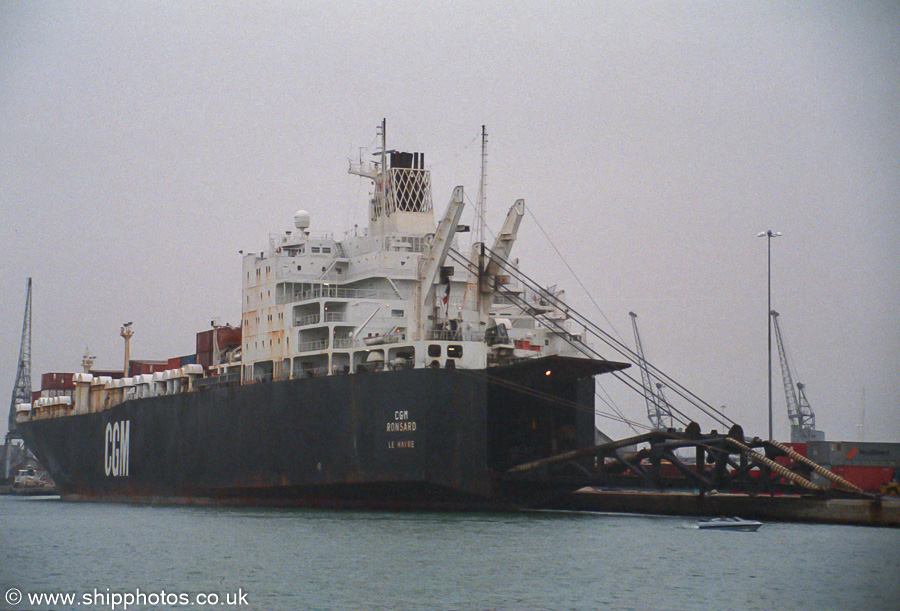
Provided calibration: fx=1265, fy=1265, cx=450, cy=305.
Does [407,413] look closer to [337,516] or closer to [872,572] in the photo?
[337,516]

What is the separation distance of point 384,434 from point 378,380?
5.74 ft

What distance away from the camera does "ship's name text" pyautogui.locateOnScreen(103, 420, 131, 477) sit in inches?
2212

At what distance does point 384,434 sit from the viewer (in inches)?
1593

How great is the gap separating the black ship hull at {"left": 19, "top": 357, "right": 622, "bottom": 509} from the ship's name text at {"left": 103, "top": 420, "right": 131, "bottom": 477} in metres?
5.80

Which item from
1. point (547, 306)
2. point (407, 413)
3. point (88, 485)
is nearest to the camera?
point (407, 413)

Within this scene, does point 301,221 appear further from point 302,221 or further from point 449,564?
point 449,564

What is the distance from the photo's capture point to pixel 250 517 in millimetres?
41594

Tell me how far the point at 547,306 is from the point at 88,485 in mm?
25706

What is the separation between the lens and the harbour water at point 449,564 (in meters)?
25.9

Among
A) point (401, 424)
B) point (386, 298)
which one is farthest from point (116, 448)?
point (401, 424)

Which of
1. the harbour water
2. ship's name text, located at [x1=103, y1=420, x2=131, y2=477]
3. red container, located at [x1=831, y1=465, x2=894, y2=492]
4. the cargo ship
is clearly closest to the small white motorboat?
the harbour water

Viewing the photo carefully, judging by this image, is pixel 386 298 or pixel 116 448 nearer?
pixel 386 298

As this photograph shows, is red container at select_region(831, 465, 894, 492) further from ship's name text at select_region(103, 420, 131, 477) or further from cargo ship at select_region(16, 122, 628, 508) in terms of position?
ship's name text at select_region(103, 420, 131, 477)

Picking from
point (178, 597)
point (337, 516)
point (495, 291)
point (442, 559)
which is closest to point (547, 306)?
point (495, 291)
